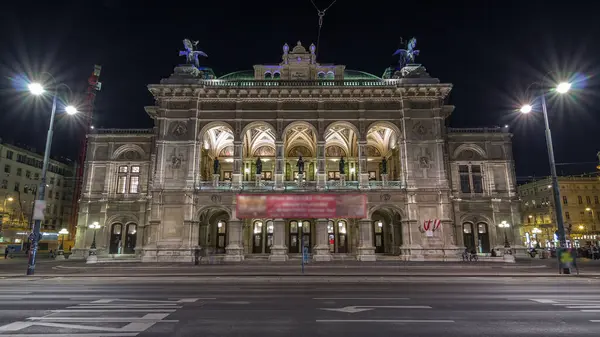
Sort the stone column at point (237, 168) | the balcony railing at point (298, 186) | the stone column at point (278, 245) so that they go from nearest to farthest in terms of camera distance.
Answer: the stone column at point (278, 245) → the balcony railing at point (298, 186) → the stone column at point (237, 168)

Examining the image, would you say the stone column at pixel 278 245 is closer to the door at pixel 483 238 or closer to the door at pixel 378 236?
the door at pixel 378 236

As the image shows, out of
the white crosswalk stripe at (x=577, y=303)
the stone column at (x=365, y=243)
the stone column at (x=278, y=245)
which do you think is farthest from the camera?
the stone column at (x=365, y=243)

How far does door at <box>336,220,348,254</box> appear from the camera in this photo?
4003 centimetres

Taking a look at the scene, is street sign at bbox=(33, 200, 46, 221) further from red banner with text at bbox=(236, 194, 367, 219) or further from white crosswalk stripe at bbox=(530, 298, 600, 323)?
white crosswalk stripe at bbox=(530, 298, 600, 323)

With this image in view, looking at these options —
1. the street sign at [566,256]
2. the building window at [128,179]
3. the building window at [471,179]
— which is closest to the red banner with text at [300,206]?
the building window at [471,179]

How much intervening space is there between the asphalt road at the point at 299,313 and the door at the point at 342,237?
26799mm

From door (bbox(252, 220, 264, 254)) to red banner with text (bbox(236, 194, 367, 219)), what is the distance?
291 inches

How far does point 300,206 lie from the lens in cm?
3331

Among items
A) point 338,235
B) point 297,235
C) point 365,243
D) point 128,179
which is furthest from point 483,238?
point 128,179

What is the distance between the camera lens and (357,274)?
2067 centimetres

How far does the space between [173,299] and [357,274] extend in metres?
12.2

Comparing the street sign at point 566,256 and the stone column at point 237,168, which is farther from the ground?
the stone column at point 237,168

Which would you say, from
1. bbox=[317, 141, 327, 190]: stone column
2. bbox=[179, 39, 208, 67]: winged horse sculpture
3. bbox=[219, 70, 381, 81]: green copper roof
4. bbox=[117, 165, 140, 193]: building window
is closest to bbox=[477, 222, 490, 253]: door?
bbox=[317, 141, 327, 190]: stone column

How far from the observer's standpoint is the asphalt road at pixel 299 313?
23.8 ft
